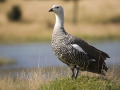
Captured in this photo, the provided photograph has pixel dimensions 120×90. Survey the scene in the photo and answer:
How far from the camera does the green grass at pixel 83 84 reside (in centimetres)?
1019

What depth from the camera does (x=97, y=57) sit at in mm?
10703

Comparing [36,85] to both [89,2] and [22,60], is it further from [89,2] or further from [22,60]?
[89,2]

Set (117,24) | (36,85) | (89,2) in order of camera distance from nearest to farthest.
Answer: (36,85) → (117,24) → (89,2)

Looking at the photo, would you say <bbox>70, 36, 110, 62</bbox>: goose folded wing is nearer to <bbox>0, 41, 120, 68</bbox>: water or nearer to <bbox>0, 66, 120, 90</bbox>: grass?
<bbox>0, 66, 120, 90</bbox>: grass

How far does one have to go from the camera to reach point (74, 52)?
10.3 meters

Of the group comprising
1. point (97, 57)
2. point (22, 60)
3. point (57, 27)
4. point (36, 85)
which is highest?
point (57, 27)

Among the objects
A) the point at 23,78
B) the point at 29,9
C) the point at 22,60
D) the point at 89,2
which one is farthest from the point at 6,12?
the point at 23,78

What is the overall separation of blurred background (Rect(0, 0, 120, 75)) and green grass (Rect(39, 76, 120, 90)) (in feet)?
66.9

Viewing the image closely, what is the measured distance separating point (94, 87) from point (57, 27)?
1749 millimetres

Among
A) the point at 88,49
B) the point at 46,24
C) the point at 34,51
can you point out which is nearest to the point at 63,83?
the point at 88,49

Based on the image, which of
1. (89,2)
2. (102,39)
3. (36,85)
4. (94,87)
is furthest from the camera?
A: (89,2)

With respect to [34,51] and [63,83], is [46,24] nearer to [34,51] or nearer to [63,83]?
[34,51]

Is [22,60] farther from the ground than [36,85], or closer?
closer

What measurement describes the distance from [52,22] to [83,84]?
34.6 meters
